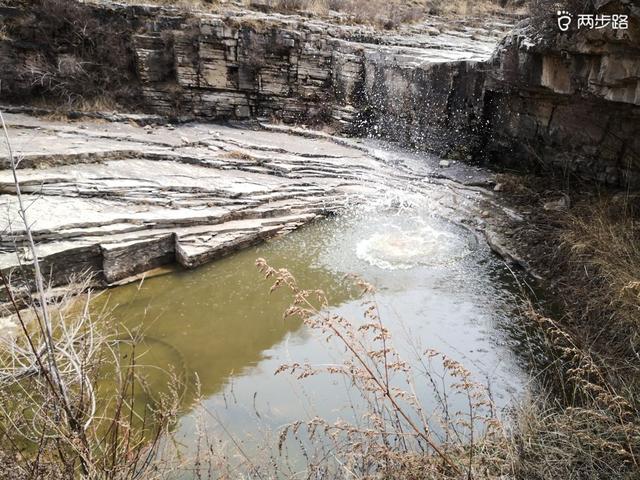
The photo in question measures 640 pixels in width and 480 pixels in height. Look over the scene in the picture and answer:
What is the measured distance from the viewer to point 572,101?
808 cm

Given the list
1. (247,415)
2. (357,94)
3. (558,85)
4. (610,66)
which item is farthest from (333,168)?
(247,415)

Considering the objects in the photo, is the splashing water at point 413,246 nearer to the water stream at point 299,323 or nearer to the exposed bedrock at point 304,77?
the water stream at point 299,323

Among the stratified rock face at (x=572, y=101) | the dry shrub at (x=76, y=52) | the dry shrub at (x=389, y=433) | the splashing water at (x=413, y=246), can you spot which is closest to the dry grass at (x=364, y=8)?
the dry shrub at (x=76, y=52)

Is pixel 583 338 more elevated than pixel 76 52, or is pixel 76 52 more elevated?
pixel 76 52

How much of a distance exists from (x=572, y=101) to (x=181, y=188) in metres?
6.75

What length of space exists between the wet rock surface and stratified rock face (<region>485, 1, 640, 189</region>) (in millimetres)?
1177

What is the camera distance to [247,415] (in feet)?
14.8

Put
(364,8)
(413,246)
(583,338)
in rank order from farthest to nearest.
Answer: (364,8) → (413,246) → (583,338)

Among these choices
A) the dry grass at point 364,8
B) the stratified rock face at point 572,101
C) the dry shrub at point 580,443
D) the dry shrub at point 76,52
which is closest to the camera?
the dry shrub at point 580,443

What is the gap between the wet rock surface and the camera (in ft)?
22.3

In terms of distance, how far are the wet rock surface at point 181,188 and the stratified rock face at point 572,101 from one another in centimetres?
118

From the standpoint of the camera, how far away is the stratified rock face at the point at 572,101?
6297mm

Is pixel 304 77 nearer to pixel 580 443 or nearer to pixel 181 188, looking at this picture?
pixel 181 188

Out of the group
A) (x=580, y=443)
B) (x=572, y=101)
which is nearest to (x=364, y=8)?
(x=572, y=101)
